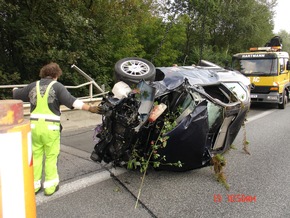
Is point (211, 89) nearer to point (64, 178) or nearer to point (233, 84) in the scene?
point (233, 84)

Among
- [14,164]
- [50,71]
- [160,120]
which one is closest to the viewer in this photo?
[14,164]

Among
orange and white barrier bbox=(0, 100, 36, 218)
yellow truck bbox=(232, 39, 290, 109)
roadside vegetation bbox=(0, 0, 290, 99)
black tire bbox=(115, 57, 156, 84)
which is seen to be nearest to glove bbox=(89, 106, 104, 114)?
black tire bbox=(115, 57, 156, 84)

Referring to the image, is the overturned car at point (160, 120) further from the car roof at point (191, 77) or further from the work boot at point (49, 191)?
the work boot at point (49, 191)

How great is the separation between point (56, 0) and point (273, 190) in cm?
887

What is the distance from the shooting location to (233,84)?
16.6 ft

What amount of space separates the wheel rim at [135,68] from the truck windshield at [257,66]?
8.46m

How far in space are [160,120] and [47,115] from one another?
141 cm

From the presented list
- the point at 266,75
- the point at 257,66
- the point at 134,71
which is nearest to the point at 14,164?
the point at 134,71

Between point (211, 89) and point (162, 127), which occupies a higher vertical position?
point (211, 89)

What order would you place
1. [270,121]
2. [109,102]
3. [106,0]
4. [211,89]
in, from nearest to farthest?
[109,102], [211,89], [270,121], [106,0]

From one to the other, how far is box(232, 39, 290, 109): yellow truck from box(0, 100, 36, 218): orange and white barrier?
10.5 metres

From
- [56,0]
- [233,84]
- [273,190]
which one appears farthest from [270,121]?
[56,0]

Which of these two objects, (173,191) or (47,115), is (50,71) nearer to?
(47,115)

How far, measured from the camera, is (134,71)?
170 inches
